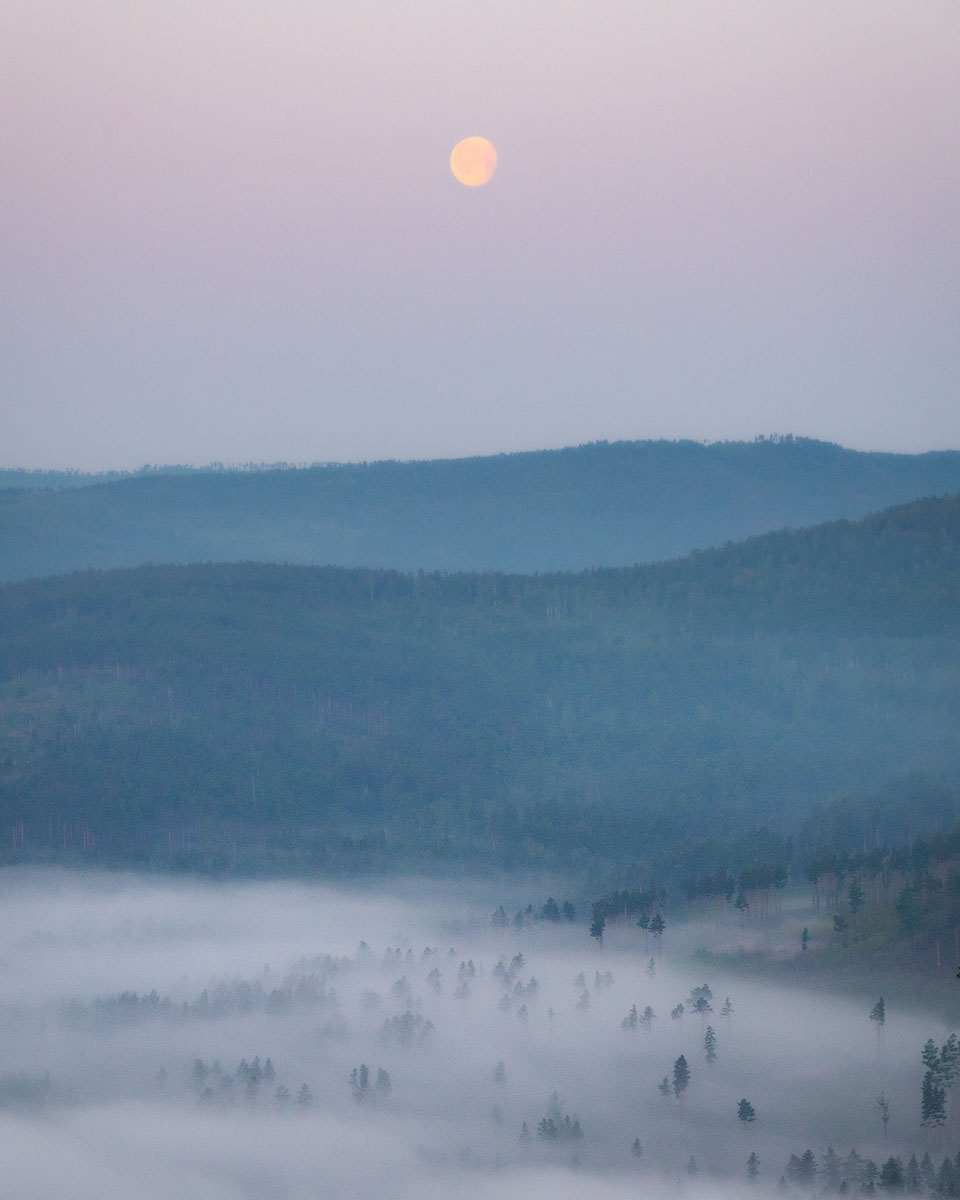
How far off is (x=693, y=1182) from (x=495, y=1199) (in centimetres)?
2385

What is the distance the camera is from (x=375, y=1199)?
19950 cm

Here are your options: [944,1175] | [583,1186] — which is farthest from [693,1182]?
[944,1175]

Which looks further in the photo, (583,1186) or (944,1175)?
(583,1186)

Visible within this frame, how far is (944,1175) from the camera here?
179 meters

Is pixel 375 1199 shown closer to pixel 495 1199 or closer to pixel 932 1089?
pixel 495 1199

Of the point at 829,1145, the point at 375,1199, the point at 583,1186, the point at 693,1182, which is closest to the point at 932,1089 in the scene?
the point at 829,1145

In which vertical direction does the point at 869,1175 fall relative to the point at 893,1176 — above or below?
below

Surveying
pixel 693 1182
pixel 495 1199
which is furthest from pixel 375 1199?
pixel 693 1182

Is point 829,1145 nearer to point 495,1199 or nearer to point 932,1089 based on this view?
point 932,1089

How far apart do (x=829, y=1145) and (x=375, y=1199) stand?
55.7 m

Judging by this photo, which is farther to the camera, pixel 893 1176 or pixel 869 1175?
pixel 869 1175

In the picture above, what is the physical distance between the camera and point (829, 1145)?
198375 millimetres

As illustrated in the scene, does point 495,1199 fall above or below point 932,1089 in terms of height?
below

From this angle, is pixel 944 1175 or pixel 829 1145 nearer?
pixel 944 1175
